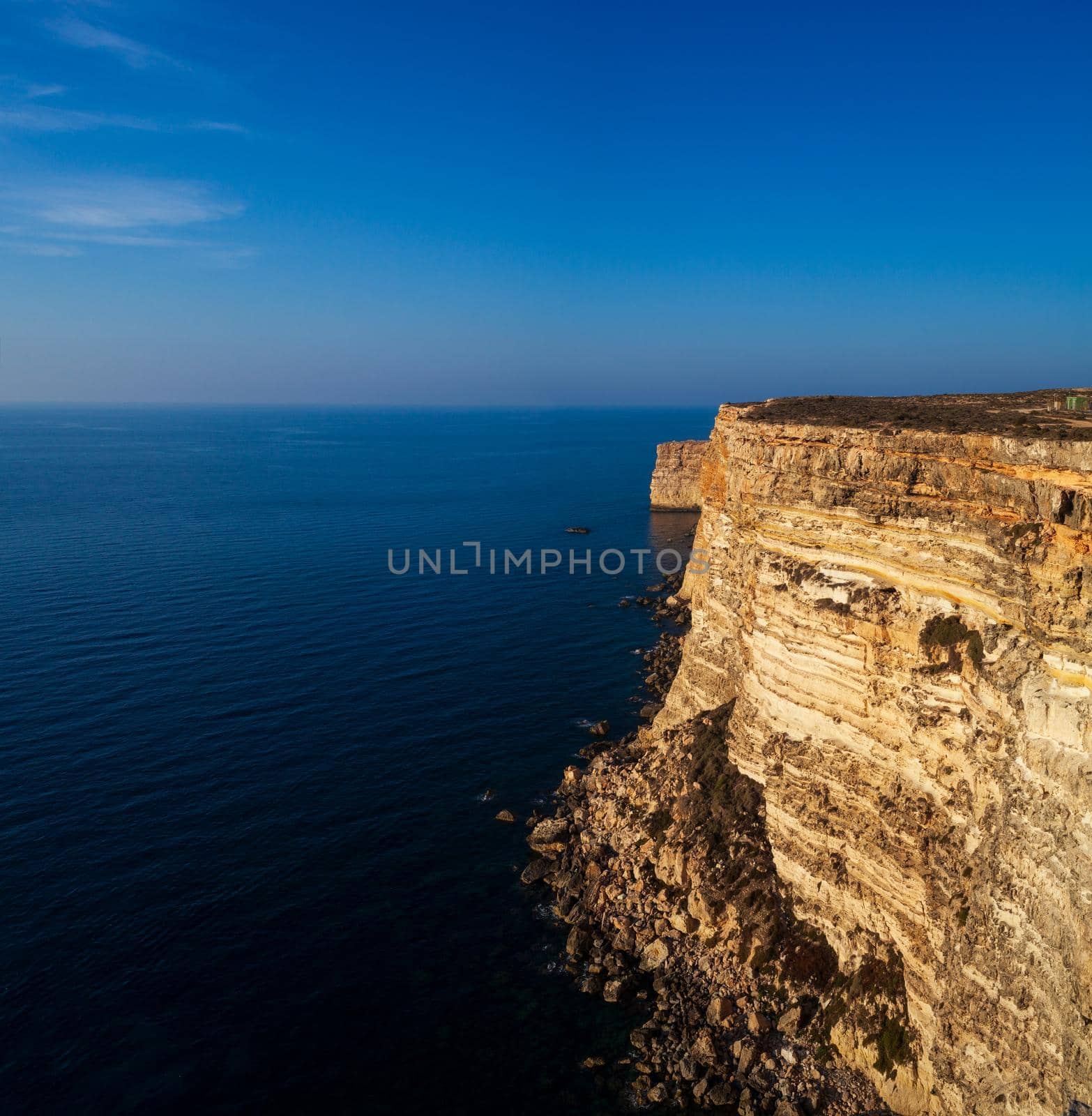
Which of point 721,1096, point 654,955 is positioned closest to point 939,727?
point 721,1096

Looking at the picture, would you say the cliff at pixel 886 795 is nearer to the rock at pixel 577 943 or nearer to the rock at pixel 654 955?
the rock at pixel 654 955

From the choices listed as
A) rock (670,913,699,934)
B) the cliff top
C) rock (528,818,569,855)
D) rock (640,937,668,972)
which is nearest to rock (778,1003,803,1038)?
rock (670,913,699,934)

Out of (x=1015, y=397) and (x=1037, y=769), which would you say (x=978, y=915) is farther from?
(x=1015, y=397)

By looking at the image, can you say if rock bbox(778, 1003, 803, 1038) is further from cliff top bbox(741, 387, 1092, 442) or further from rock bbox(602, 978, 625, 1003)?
cliff top bbox(741, 387, 1092, 442)

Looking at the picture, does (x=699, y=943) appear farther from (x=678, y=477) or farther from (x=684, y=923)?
(x=678, y=477)

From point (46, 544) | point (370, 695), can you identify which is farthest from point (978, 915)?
point (46, 544)

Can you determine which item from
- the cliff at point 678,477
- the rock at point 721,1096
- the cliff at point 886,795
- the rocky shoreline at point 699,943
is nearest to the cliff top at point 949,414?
the cliff at point 886,795
